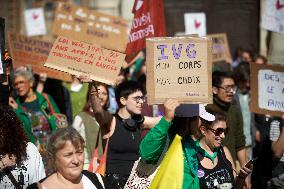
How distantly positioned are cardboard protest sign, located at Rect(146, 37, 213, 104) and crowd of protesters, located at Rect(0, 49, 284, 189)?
14cm

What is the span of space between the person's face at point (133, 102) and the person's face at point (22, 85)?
199cm

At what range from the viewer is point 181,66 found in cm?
502

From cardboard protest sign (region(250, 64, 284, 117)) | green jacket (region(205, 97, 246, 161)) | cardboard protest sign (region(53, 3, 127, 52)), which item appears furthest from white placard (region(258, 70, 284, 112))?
cardboard protest sign (region(53, 3, 127, 52))

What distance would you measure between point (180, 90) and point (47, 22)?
1658 cm

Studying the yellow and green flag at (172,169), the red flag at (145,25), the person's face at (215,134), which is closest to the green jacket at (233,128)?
the red flag at (145,25)

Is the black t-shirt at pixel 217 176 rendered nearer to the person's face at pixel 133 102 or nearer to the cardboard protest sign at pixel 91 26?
the person's face at pixel 133 102

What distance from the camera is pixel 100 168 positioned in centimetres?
573

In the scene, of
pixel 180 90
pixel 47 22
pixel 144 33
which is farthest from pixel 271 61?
pixel 47 22

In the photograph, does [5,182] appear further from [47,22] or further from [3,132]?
[47,22]

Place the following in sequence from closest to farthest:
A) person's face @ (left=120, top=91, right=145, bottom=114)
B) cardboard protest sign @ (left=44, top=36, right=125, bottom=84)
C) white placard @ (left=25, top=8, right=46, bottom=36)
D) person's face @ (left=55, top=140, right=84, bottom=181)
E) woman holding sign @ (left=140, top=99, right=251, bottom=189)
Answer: person's face @ (left=55, top=140, right=84, bottom=181) → woman holding sign @ (left=140, top=99, right=251, bottom=189) → cardboard protest sign @ (left=44, top=36, right=125, bottom=84) → person's face @ (left=120, top=91, right=145, bottom=114) → white placard @ (left=25, top=8, right=46, bottom=36)

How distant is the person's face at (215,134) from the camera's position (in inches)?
211

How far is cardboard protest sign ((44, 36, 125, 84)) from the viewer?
18.9 feet

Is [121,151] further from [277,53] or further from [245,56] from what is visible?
[245,56]

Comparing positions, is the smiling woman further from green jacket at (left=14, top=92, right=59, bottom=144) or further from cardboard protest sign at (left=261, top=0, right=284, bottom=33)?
cardboard protest sign at (left=261, top=0, right=284, bottom=33)
